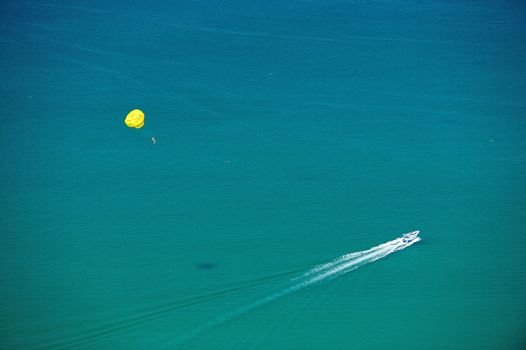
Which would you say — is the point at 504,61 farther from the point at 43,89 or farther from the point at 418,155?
the point at 43,89

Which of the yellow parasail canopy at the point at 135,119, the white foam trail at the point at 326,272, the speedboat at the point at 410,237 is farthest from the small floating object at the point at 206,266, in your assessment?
the yellow parasail canopy at the point at 135,119

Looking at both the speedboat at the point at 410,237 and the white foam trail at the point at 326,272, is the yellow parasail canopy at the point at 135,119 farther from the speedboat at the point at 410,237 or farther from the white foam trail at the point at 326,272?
the speedboat at the point at 410,237

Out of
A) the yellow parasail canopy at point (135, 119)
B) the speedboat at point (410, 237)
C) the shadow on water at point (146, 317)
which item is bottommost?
the shadow on water at point (146, 317)

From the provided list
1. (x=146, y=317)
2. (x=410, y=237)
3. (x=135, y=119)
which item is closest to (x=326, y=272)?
(x=410, y=237)

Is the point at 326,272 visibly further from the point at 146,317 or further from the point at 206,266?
the point at 146,317

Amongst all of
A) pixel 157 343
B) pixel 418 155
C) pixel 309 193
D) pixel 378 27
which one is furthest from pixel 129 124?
pixel 378 27
